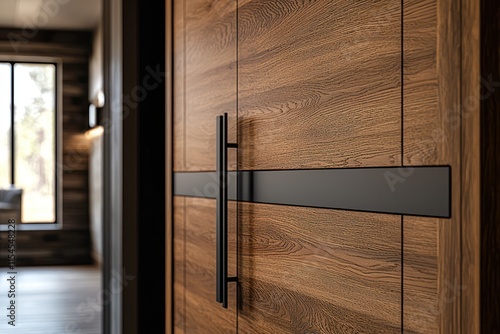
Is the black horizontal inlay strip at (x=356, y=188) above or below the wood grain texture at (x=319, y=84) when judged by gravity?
below

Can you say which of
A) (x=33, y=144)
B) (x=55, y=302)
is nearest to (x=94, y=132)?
(x=33, y=144)

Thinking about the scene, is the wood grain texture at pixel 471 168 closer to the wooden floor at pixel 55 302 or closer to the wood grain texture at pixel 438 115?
the wood grain texture at pixel 438 115

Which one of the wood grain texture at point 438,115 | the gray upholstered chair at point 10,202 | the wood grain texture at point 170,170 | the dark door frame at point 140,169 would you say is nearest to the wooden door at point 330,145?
the wood grain texture at point 438,115

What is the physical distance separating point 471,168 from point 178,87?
147cm

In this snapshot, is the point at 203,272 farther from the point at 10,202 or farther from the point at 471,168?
the point at 10,202

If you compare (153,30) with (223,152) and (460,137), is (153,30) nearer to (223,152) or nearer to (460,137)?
(223,152)

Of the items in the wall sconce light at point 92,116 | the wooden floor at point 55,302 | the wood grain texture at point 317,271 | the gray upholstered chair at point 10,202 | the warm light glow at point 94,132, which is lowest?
the wooden floor at point 55,302

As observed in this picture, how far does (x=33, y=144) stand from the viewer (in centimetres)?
929

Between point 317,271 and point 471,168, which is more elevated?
point 471,168

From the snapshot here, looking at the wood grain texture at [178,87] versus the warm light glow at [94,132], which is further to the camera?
the warm light glow at [94,132]

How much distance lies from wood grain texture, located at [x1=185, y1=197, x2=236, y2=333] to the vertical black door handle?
Result: 1.6 inches

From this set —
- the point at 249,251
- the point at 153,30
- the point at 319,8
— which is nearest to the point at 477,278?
the point at 319,8
